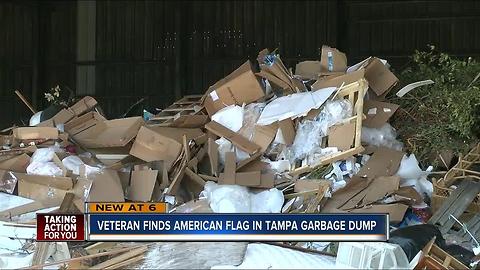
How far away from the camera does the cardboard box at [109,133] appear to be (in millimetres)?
5359

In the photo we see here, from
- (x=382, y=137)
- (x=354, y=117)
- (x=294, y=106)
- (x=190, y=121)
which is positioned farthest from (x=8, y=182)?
(x=382, y=137)

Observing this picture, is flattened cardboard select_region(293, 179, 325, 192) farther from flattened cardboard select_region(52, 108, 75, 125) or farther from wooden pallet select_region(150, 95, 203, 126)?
flattened cardboard select_region(52, 108, 75, 125)

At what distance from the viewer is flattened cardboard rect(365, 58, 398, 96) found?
5.33 m

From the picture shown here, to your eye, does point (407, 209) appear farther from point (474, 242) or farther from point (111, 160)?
point (111, 160)

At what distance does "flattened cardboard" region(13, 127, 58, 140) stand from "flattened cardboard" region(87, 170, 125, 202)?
0.97 m

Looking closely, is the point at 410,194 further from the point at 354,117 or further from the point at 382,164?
the point at 354,117

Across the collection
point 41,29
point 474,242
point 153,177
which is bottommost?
point 474,242

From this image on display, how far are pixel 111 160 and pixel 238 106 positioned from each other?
4.19 ft

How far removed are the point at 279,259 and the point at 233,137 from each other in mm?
1650

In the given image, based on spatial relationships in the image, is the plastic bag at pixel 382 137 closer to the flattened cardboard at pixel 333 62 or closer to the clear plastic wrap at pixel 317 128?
the clear plastic wrap at pixel 317 128

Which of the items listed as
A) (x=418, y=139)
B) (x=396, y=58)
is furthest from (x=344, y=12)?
(x=418, y=139)

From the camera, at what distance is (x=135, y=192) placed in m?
4.82

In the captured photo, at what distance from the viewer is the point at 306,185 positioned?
185 inches

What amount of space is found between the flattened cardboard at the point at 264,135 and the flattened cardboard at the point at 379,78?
1040 millimetres
